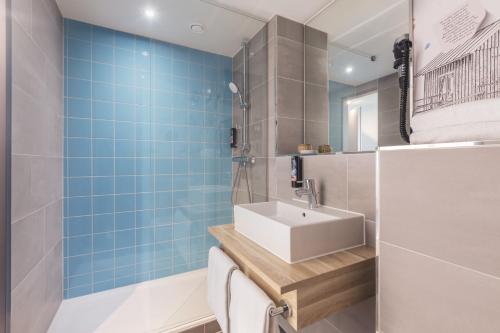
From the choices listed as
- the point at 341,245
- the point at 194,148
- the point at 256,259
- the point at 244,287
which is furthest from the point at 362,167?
the point at 194,148

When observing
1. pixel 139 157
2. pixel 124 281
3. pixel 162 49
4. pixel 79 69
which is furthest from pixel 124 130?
pixel 124 281

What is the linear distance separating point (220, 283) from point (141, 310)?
99cm

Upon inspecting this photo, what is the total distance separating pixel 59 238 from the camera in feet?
5.38

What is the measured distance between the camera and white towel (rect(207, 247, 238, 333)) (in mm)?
1067

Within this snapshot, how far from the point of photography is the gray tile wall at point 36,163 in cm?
103

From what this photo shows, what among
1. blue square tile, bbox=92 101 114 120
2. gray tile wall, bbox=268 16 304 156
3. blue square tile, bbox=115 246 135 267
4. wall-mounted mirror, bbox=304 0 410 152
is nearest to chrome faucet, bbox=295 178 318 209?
wall-mounted mirror, bbox=304 0 410 152

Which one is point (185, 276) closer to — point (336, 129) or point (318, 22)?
point (336, 129)

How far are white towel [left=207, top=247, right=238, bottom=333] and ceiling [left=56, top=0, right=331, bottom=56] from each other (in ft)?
5.49

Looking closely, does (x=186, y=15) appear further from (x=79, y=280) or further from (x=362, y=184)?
(x=79, y=280)

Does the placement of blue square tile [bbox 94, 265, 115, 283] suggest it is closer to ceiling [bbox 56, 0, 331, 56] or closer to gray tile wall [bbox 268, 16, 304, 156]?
gray tile wall [bbox 268, 16, 304, 156]

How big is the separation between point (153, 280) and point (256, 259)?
1537 mm

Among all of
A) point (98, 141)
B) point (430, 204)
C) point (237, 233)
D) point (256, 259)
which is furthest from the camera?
point (98, 141)

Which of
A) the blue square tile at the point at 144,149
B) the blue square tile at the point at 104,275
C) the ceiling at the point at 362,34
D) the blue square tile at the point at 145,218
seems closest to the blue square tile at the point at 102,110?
the blue square tile at the point at 144,149

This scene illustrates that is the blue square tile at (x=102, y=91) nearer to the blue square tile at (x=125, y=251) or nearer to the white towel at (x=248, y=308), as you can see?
the blue square tile at (x=125, y=251)
